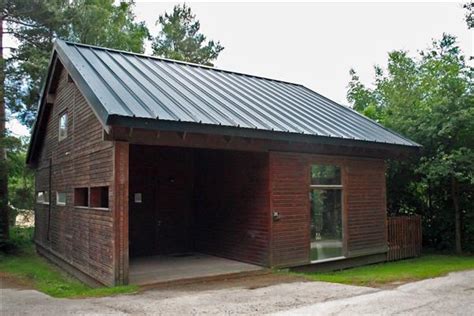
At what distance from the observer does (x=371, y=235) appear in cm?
1113

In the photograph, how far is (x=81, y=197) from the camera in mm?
10180

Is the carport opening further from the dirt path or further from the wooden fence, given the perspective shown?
the wooden fence

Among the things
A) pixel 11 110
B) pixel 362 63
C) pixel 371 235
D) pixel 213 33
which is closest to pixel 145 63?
pixel 371 235

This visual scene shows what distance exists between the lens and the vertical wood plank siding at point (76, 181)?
26.3 ft

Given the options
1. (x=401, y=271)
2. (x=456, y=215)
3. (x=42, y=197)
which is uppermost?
(x=42, y=197)

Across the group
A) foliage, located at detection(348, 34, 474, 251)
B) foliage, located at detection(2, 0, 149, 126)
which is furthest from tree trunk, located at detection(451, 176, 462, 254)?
foliage, located at detection(2, 0, 149, 126)

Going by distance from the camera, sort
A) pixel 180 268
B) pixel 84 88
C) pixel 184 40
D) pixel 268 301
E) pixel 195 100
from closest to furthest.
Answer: pixel 268 301 → pixel 84 88 → pixel 195 100 → pixel 180 268 → pixel 184 40

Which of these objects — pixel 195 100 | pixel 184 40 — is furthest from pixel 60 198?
pixel 184 40

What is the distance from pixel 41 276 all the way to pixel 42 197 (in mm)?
4373

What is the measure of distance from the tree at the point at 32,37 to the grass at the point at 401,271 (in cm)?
1120

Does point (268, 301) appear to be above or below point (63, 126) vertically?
below

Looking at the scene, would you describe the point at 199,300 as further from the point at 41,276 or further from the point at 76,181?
the point at 41,276

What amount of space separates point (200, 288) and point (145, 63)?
20.4 ft

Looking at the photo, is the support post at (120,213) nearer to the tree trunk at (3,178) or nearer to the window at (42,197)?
the window at (42,197)
